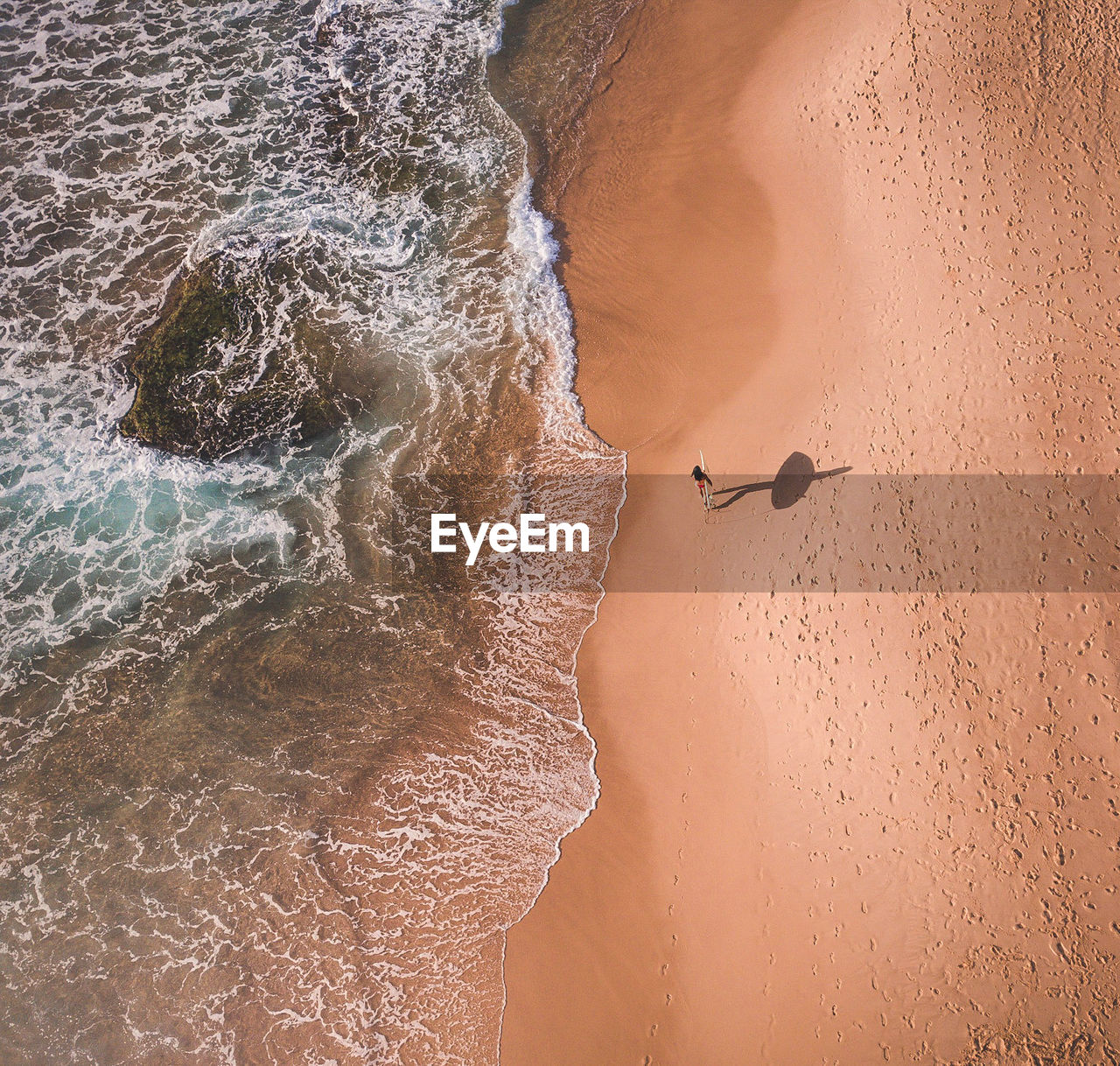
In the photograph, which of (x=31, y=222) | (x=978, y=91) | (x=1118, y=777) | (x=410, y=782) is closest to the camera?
(x=1118, y=777)

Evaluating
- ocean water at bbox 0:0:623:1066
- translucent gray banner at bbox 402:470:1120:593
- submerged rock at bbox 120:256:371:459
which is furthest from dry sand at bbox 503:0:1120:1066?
submerged rock at bbox 120:256:371:459

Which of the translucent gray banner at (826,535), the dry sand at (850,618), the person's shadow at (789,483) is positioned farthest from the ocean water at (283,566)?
the person's shadow at (789,483)

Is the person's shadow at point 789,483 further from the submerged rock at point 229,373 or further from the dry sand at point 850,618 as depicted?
the submerged rock at point 229,373

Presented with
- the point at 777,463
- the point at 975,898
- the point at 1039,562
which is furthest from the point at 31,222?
the point at 975,898

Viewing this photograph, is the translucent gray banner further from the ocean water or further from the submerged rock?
the submerged rock

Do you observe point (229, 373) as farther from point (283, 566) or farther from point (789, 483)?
point (789, 483)

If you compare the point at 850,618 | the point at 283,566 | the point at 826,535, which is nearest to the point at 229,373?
the point at 283,566

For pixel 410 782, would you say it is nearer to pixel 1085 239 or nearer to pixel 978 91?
pixel 1085 239
